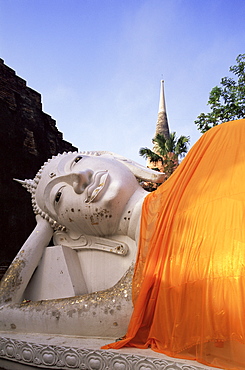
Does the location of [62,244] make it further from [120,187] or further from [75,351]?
[75,351]

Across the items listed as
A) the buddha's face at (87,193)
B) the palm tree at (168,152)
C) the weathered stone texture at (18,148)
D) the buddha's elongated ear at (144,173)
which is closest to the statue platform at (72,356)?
the buddha's face at (87,193)

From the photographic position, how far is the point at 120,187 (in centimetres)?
233

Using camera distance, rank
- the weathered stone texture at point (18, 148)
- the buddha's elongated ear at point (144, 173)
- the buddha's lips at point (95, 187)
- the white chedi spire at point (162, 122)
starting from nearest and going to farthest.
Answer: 1. the buddha's lips at point (95, 187)
2. the buddha's elongated ear at point (144, 173)
3. the weathered stone texture at point (18, 148)
4. the white chedi spire at point (162, 122)

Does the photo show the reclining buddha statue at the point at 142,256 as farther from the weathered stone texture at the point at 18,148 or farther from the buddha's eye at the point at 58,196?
the weathered stone texture at the point at 18,148

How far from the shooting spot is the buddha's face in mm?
2326

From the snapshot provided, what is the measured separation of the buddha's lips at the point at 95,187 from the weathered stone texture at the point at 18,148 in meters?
5.73

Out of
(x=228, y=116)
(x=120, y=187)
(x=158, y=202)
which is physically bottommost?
(x=158, y=202)

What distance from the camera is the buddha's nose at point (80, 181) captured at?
93.2 inches

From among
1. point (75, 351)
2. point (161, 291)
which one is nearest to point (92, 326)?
point (75, 351)

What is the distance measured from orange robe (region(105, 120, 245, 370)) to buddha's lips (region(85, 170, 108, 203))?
45cm

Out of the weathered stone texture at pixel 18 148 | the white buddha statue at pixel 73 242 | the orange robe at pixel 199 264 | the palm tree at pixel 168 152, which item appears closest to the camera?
the orange robe at pixel 199 264

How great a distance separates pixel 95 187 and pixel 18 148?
22.1ft

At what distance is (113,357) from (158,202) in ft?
2.96

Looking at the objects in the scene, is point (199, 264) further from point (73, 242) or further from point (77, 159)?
point (77, 159)
